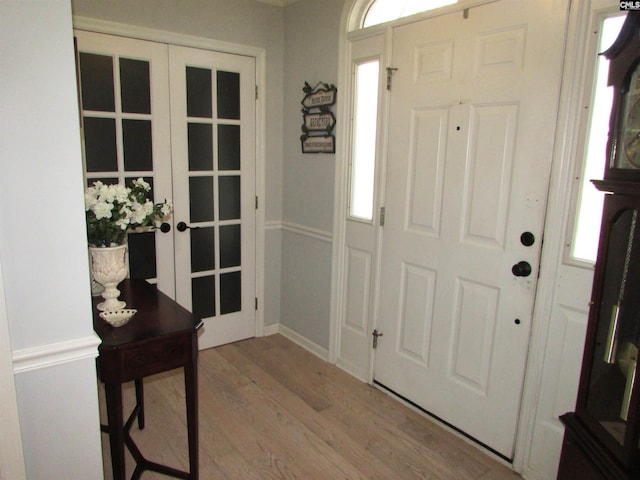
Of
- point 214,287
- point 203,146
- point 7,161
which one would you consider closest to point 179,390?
point 214,287

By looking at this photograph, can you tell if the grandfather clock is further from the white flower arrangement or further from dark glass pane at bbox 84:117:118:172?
dark glass pane at bbox 84:117:118:172

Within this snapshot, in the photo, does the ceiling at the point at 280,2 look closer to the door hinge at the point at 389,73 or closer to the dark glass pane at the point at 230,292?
the door hinge at the point at 389,73

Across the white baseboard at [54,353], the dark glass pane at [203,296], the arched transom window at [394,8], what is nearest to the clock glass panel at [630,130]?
the arched transom window at [394,8]

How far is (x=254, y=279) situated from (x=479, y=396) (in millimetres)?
1882

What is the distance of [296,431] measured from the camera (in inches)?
95.3

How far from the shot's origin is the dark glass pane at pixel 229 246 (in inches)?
132

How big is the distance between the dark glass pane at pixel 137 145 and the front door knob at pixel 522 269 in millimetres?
2267

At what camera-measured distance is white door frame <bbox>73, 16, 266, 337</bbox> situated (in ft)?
8.71

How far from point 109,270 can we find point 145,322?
255 millimetres

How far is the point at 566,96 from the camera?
1823 mm

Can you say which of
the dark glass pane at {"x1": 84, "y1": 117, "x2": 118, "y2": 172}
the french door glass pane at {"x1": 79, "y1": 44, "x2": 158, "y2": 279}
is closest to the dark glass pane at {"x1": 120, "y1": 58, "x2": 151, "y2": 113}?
the french door glass pane at {"x1": 79, "y1": 44, "x2": 158, "y2": 279}

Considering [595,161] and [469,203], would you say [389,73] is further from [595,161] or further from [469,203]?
[595,161]

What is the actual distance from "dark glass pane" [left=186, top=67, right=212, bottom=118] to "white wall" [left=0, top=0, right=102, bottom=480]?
1.82 metres

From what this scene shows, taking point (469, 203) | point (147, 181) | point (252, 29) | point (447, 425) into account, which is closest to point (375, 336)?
point (447, 425)
